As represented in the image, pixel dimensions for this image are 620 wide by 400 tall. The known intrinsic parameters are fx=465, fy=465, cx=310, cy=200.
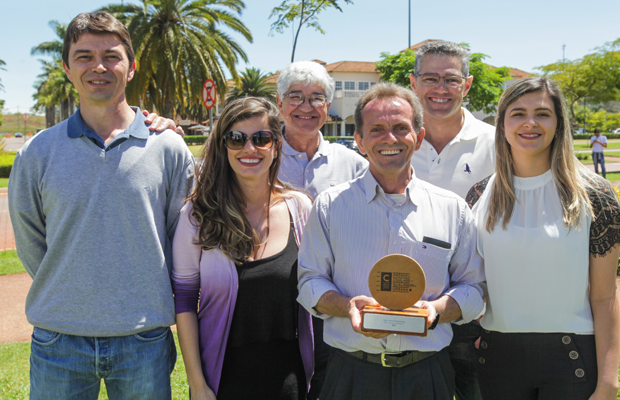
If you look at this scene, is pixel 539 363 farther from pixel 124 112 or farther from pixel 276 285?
pixel 124 112

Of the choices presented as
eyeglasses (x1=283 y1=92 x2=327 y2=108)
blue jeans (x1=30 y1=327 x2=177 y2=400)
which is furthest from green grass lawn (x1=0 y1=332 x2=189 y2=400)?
eyeglasses (x1=283 y1=92 x2=327 y2=108)

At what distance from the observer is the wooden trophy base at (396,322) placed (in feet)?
6.63

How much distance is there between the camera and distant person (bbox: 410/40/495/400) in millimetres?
3303

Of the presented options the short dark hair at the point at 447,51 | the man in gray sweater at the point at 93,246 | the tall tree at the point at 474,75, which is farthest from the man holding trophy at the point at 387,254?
the tall tree at the point at 474,75

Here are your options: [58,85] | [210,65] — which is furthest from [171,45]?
[58,85]

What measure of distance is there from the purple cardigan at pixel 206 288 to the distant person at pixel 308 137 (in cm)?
106

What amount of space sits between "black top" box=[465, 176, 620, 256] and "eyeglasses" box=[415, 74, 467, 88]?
1.34 meters

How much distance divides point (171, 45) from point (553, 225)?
1878 cm

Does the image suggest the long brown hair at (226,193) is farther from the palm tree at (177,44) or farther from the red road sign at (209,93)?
the palm tree at (177,44)

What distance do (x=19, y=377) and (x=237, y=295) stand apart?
322cm

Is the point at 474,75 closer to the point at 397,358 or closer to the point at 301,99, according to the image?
the point at 301,99

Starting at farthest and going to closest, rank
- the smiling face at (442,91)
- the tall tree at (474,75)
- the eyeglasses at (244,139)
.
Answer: the tall tree at (474,75), the smiling face at (442,91), the eyeglasses at (244,139)

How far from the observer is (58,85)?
48.8 metres

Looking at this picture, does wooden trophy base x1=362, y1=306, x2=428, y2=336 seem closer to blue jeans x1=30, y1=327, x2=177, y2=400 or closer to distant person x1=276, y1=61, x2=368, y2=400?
blue jeans x1=30, y1=327, x2=177, y2=400
